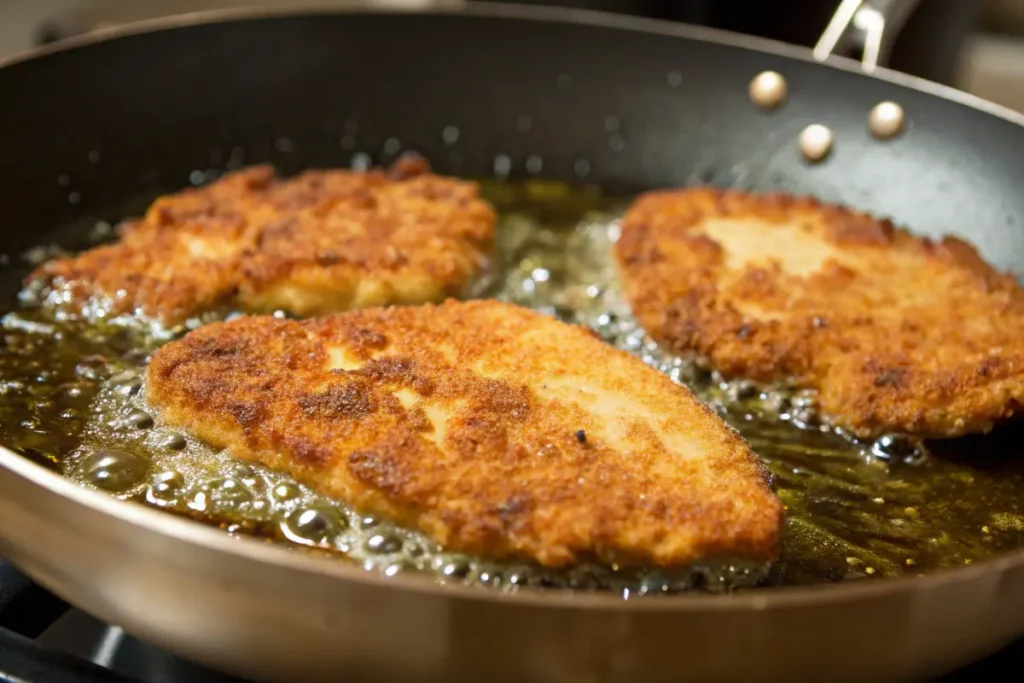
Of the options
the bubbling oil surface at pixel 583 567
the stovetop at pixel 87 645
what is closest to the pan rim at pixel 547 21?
the bubbling oil surface at pixel 583 567

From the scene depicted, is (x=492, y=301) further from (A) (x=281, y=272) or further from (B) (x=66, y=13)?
(B) (x=66, y=13)

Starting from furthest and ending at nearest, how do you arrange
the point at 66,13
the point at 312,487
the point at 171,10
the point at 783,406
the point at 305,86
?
the point at 171,10 < the point at 66,13 < the point at 305,86 < the point at 783,406 < the point at 312,487

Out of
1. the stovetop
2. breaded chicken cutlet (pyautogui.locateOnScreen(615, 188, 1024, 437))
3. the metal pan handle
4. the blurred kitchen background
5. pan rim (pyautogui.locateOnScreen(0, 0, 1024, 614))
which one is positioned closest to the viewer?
pan rim (pyautogui.locateOnScreen(0, 0, 1024, 614))

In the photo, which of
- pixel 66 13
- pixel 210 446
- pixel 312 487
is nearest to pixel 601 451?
pixel 312 487

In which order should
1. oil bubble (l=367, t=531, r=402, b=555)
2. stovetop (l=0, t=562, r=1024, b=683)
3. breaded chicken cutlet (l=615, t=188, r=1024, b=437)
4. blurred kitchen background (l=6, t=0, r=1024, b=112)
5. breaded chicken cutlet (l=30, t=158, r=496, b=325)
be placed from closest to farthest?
stovetop (l=0, t=562, r=1024, b=683) → oil bubble (l=367, t=531, r=402, b=555) → breaded chicken cutlet (l=615, t=188, r=1024, b=437) → breaded chicken cutlet (l=30, t=158, r=496, b=325) → blurred kitchen background (l=6, t=0, r=1024, b=112)

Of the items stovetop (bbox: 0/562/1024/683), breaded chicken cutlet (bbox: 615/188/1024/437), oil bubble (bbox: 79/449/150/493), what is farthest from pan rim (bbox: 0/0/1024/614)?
breaded chicken cutlet (bbox: 615/188/1024/437)

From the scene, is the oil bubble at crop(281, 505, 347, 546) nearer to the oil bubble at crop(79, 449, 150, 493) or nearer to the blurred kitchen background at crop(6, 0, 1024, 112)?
the oil bubble at crop(79, 449, 150, 493)
